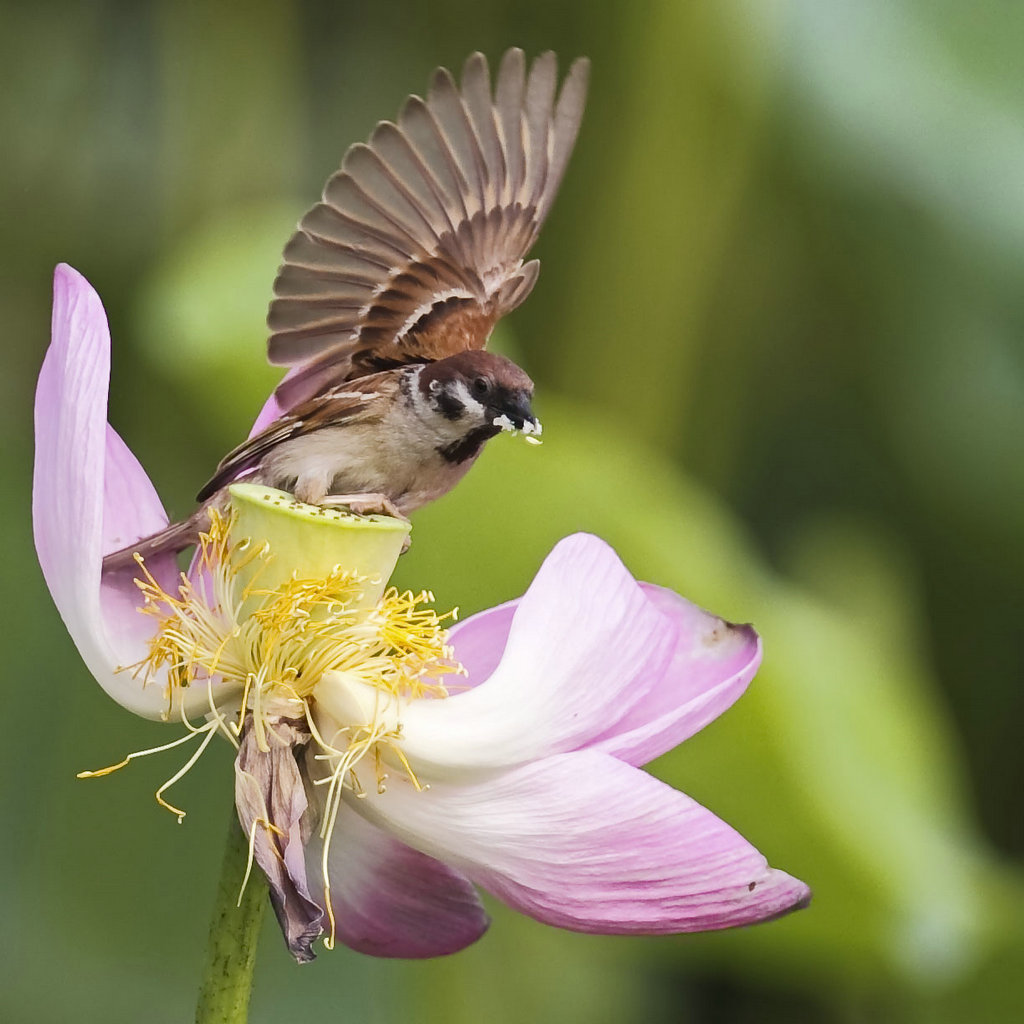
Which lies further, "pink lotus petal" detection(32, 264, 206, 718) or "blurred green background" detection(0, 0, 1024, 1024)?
"blurred green background" detection(0, 0, 1024, 1024)

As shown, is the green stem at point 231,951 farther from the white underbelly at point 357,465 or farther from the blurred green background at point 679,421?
the blurred green background at point 679,421

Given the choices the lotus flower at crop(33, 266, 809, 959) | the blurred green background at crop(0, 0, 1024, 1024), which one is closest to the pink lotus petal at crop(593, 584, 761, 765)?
the lotus flower at crop(33, 266, 809, 959)

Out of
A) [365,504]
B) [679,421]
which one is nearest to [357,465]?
[365,504]

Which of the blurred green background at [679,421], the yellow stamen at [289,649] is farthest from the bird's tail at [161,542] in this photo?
the blurred green background at [679,421]

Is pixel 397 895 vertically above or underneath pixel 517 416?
underneath

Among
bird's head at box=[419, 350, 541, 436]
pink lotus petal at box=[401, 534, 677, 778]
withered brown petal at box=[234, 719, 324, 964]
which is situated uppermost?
bird's head at box=[419, 350, 541, 436]

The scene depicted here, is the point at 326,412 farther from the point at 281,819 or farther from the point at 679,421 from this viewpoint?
the point at 679,421

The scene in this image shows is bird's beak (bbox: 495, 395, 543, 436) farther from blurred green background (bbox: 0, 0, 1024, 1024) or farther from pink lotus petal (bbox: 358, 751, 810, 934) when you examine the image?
blurred green background (bbox: 0, 0, 1024, 1024)
